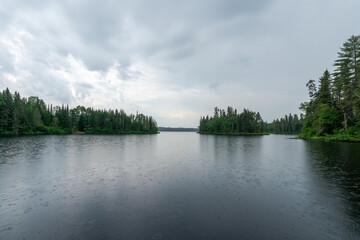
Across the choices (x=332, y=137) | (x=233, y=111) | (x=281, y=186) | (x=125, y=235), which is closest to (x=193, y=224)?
(x=125, y=235)

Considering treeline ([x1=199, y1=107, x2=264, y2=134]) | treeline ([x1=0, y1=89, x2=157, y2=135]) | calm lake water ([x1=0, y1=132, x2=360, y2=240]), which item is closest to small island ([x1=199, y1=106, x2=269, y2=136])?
treeline ([x1=199, y1=107, x2=264, y2=134])

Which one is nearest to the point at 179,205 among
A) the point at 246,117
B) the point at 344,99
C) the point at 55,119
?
the point at 344,99

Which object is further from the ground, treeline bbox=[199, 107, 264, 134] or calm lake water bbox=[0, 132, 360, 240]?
treeline bbox=[199, 107, 264, 134]

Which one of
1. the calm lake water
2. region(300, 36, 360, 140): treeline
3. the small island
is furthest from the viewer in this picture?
the small island

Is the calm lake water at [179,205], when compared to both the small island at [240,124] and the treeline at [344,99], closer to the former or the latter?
the treeline at [344,99]

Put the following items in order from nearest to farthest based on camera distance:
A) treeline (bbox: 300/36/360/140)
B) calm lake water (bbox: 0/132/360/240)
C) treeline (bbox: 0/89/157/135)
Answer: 1. calm lake water (bbox: 0/132/360/240)
2. treeline (bbox: 300/36/360/140)
3. treeline (bbox: 0/89/157/135)

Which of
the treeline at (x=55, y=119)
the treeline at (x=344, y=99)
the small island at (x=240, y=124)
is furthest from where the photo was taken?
the small island at (x=240, y=124)

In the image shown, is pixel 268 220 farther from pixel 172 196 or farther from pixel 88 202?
pixel 88 202

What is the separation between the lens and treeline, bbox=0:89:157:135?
90938 millimetres

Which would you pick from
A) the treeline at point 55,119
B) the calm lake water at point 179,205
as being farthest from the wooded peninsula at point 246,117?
the calm lake water at point 179,205

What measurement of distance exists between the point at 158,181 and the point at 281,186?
10010mm

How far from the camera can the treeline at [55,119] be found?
90938mm

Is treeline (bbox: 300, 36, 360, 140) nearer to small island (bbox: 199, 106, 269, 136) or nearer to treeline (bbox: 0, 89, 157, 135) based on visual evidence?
small island (bbox: 199, 106, 269, 136)

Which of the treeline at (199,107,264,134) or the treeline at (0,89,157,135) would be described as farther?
the treeline at (199,107,264,134)
